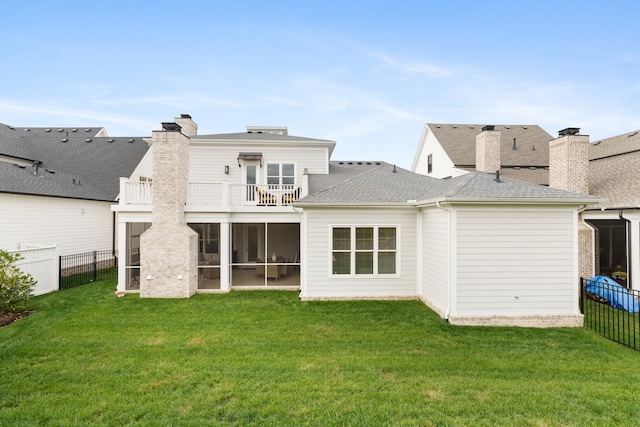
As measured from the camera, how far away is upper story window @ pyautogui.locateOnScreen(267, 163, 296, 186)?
14.0 m

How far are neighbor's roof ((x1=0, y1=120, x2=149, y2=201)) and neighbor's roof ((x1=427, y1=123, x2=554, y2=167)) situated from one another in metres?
19.8

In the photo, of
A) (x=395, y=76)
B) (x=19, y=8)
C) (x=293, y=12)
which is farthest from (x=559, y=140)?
(x=19, y=8)

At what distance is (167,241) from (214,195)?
2278mm

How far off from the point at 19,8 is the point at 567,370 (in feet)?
71.2

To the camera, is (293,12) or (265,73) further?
(265,73)

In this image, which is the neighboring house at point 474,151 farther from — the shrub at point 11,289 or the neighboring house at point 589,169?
the shrub at point 11,289

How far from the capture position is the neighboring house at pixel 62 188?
1173 centimetres

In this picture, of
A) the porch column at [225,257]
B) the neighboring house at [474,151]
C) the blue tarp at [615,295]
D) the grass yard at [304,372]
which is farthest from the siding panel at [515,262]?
the neighboring house at [474,151]

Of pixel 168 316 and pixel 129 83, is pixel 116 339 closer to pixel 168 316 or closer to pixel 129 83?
pixel 168 316

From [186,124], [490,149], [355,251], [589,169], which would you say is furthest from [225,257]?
[589,169]

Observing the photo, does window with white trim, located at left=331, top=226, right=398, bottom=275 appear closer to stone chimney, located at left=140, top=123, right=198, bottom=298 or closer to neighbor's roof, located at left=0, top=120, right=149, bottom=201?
stone chimney, located at left=140, top=123, right=198, bottom=298

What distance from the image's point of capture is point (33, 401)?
13.8 feet

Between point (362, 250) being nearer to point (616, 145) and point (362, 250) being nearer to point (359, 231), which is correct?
point (359, 231)

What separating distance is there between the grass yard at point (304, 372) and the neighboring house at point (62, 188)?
19.8ft
